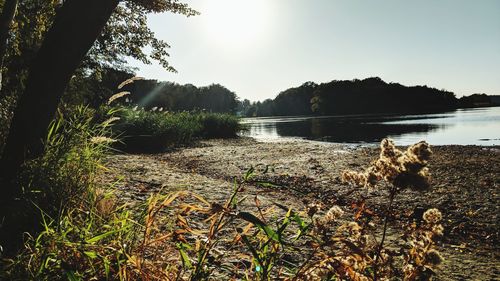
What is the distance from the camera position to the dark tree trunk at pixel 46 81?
8.13 feet

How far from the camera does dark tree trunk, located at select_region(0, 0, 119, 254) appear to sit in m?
2.48

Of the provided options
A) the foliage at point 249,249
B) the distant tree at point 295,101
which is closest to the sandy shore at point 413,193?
the foliage at point 249,249

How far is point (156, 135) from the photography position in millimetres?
15211

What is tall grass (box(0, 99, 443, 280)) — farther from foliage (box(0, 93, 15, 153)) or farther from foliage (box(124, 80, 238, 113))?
foliage (box(124, 80, 238, 113))

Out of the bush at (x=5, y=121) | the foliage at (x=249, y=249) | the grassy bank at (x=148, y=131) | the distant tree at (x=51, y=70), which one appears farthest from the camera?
the grassy bank at (x=148, y=131)

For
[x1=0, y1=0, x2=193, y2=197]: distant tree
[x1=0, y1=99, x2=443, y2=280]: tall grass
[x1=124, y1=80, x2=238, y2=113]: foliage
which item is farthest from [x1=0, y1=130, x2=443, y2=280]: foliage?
[x1=124, y1=80, x2=238, y2=113]: foliage

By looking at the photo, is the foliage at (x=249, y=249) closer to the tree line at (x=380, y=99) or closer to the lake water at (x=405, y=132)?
the lake water at (x=405, y=132)

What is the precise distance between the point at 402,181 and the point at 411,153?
0.12 meters

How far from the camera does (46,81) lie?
256 cm

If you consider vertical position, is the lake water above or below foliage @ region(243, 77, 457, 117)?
below

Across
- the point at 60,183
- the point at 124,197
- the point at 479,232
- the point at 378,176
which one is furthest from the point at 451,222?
the point at 60,183

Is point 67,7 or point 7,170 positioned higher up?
point 67,7

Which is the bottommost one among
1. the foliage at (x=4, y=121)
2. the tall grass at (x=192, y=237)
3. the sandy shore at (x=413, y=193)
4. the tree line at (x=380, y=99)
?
the sandy shore at (x=413, y=193)

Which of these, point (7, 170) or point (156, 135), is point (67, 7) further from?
point (156, 135)
